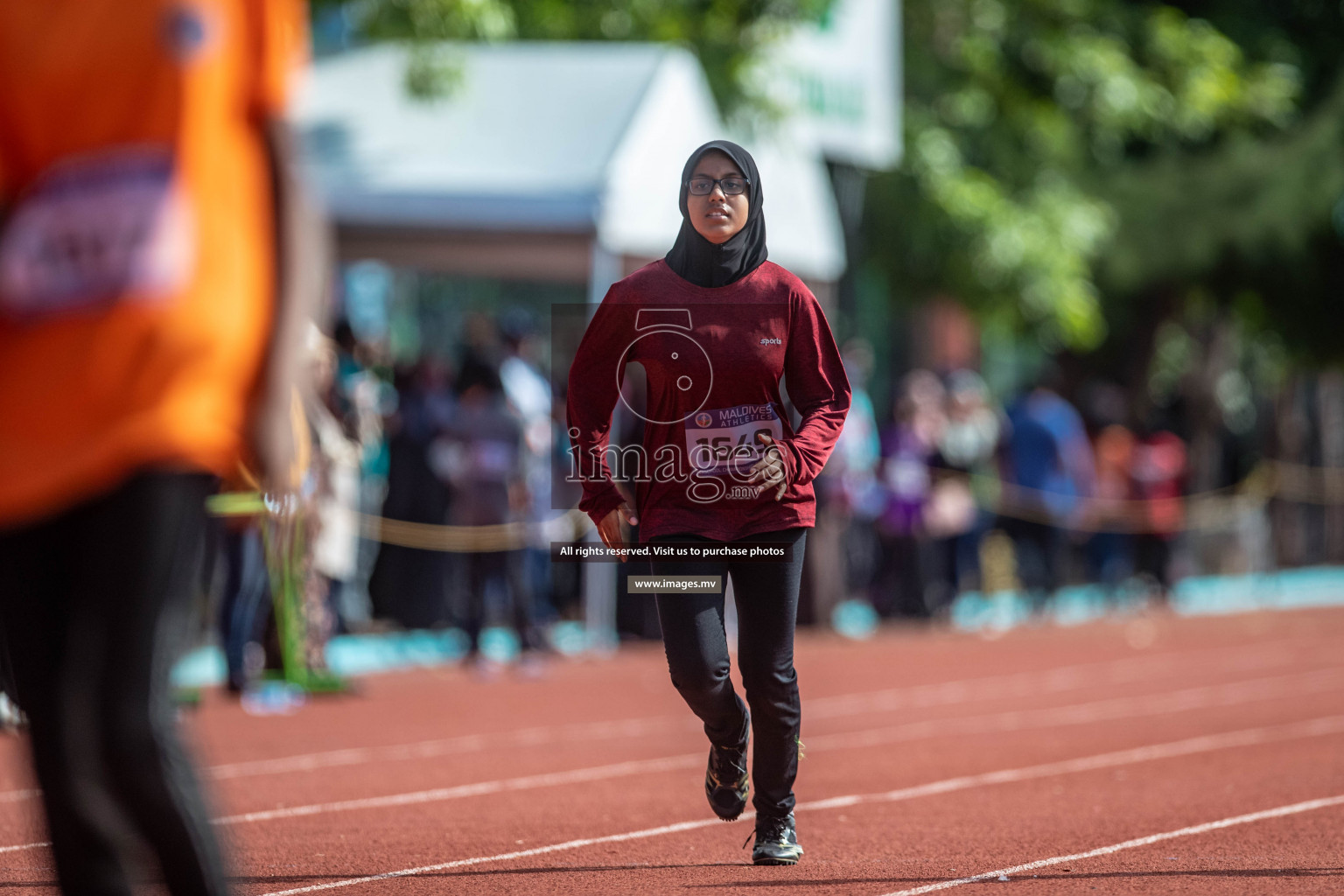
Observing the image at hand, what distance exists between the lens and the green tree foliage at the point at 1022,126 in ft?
65.9

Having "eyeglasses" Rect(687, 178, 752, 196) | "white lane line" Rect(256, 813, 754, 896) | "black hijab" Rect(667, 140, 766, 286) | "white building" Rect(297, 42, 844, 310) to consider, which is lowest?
"white lane line" Rect(256, 813, 754, 896)

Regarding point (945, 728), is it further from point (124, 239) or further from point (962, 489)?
point (124, 239)

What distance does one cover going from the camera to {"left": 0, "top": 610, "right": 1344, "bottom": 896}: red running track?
6016mm

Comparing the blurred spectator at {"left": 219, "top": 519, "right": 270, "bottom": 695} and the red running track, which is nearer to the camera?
the red running track

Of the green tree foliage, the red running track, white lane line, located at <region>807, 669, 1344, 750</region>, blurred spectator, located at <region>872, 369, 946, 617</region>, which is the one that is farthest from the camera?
the green tree foliage

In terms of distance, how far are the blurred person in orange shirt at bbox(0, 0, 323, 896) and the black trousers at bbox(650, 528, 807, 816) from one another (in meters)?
2.73

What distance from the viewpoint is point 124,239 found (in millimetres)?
2988

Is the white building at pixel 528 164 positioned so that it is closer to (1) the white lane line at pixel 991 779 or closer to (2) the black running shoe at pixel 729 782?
(1) the white lane line at pixel 991 779

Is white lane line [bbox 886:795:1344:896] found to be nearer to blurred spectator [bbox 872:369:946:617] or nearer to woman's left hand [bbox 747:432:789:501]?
woman's left hand [bbox 747:432:789:501]

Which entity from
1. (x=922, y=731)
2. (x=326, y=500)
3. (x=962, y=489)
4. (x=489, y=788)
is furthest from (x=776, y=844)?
(x=962, y=489)

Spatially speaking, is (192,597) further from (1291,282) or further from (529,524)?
(1291,282)

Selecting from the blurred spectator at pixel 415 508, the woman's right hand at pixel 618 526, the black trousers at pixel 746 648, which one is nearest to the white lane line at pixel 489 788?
the woman's right hand at pixel 618 526

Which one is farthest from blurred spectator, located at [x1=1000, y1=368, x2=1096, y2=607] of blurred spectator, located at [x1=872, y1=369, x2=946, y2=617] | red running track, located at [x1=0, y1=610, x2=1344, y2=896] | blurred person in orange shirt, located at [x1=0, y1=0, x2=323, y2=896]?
blurred person in orange shirt, located at [x1=0, y1=0, x2=323, y2=896]

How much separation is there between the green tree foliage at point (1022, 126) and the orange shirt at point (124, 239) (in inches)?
681
